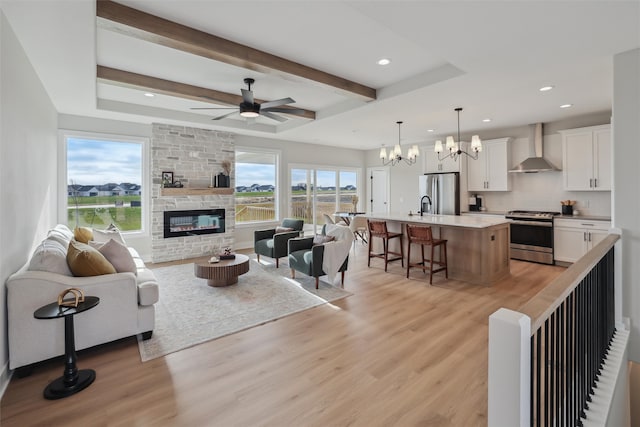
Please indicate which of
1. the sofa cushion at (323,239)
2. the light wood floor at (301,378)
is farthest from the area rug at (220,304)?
the sofa cushion at (323,239)

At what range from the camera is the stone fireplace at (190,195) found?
6.15m

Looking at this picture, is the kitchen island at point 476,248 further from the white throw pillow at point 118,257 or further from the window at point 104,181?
the window at point 104,181

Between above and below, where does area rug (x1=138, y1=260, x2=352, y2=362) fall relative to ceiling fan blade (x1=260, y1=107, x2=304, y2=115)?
below

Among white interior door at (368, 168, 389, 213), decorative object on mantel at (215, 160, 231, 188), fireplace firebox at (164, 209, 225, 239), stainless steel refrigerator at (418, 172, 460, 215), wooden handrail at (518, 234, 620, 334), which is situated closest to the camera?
wooden handrail at (518, 234, 620, 334)

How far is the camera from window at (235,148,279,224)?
7.48 meters

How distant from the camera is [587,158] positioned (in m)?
5.46

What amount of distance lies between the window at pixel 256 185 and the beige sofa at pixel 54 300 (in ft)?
14.7

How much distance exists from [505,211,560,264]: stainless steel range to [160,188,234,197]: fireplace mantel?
597 centimetres

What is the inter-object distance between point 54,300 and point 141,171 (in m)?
4.34

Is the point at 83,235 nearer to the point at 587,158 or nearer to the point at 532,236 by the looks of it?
the point at 532,236

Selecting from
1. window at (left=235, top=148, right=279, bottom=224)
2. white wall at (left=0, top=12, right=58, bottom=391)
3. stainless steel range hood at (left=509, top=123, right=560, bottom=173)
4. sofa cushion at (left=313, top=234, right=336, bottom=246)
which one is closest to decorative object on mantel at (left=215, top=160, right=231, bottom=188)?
window at (left=235, top=148, right=279, bottom=224)

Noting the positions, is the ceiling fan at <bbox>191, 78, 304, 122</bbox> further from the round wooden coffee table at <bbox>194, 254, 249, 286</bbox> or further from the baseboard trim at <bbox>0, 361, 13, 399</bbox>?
the baseboard trim at <bbox>0, 361, 13, 399</bbox>

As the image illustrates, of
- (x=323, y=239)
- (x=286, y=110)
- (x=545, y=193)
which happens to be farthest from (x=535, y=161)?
(x=286, y=110)

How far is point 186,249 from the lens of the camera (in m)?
6.50
